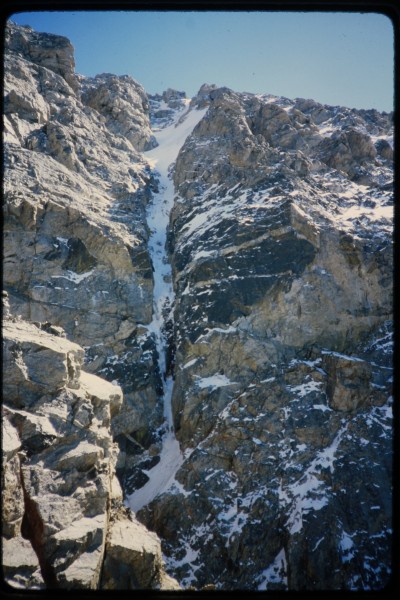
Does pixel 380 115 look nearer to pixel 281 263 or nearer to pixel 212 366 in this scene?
pixel 281 263

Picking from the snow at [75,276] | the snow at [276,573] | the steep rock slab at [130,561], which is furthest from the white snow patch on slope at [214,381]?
the steep rock slab at [130,561]

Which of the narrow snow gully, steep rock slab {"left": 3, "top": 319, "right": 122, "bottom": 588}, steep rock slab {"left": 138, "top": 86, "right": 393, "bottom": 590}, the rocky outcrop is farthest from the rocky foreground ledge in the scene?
Result: the rocky outcrop

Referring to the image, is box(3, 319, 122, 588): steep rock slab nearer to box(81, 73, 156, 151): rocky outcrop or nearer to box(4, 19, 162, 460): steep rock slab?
box(4, 19, 162, 460): steep rock slab

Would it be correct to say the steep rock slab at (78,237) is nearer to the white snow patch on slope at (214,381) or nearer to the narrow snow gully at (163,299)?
the narrow snow gully at (163,299)

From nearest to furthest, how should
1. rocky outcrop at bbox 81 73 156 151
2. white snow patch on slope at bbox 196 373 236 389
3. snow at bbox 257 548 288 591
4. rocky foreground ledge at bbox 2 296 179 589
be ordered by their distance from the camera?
rocky foreground ledge at bbox 2 296 179 589, snow at bbox 257 548 288 591, white snow patch on slope at bbox 196 373 236 389, rocky outcrop at bbox 81 73 156 151

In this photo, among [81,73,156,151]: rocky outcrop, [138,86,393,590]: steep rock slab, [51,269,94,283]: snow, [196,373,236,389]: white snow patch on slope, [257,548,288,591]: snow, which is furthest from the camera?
[81,73,156,151]: rocky outcrop

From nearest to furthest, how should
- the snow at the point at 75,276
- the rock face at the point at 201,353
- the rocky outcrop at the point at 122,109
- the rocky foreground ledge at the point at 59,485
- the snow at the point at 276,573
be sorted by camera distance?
1. the rocky foreground ledge at the point at 59,485
2. the rock face at the point at 201,353
3. the snow at the point at 276,573
4. the snow at the point at 75,276
5. the rocky outcrop at the point at 122,109
